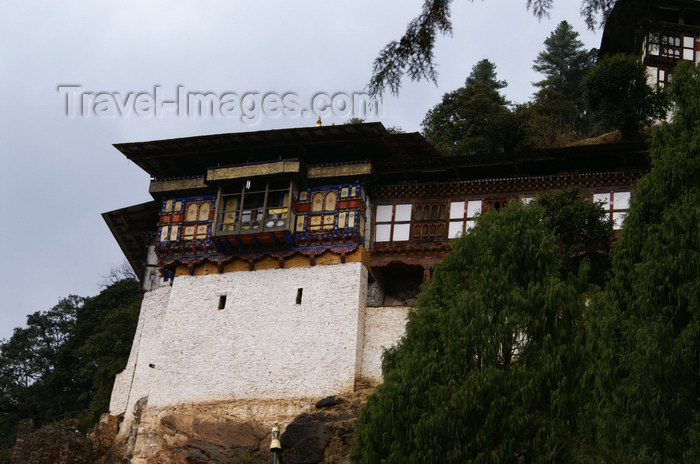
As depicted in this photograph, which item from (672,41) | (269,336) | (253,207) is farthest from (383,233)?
(672,41)

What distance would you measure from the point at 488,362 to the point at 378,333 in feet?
36.0

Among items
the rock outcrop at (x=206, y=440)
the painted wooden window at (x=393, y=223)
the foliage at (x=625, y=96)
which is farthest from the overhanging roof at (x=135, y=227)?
the foliage at (x=625, y=96)

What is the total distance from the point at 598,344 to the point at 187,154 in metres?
18.6

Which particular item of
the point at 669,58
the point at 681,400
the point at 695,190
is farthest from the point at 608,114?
the point at 681,400

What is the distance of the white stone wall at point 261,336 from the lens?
28641 millimetres

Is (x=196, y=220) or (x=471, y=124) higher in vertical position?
(x=471, y=124)

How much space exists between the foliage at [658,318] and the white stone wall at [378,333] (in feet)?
A: 38.4

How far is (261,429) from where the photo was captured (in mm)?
27688

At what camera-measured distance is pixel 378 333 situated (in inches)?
1151

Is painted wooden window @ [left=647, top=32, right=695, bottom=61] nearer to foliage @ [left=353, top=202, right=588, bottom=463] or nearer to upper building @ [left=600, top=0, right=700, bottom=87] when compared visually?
upper building @ [left=600, top=0, right=700, bottom=87]

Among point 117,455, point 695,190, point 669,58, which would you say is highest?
point 669,58

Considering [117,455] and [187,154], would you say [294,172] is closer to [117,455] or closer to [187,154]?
[187,154]

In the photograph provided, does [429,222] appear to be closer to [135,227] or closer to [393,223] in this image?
[393,223]

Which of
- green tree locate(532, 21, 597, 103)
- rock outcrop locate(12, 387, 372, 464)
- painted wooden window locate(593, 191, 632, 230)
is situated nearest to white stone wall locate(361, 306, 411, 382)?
rock outcrop locate(12, 387, 372, 464)
